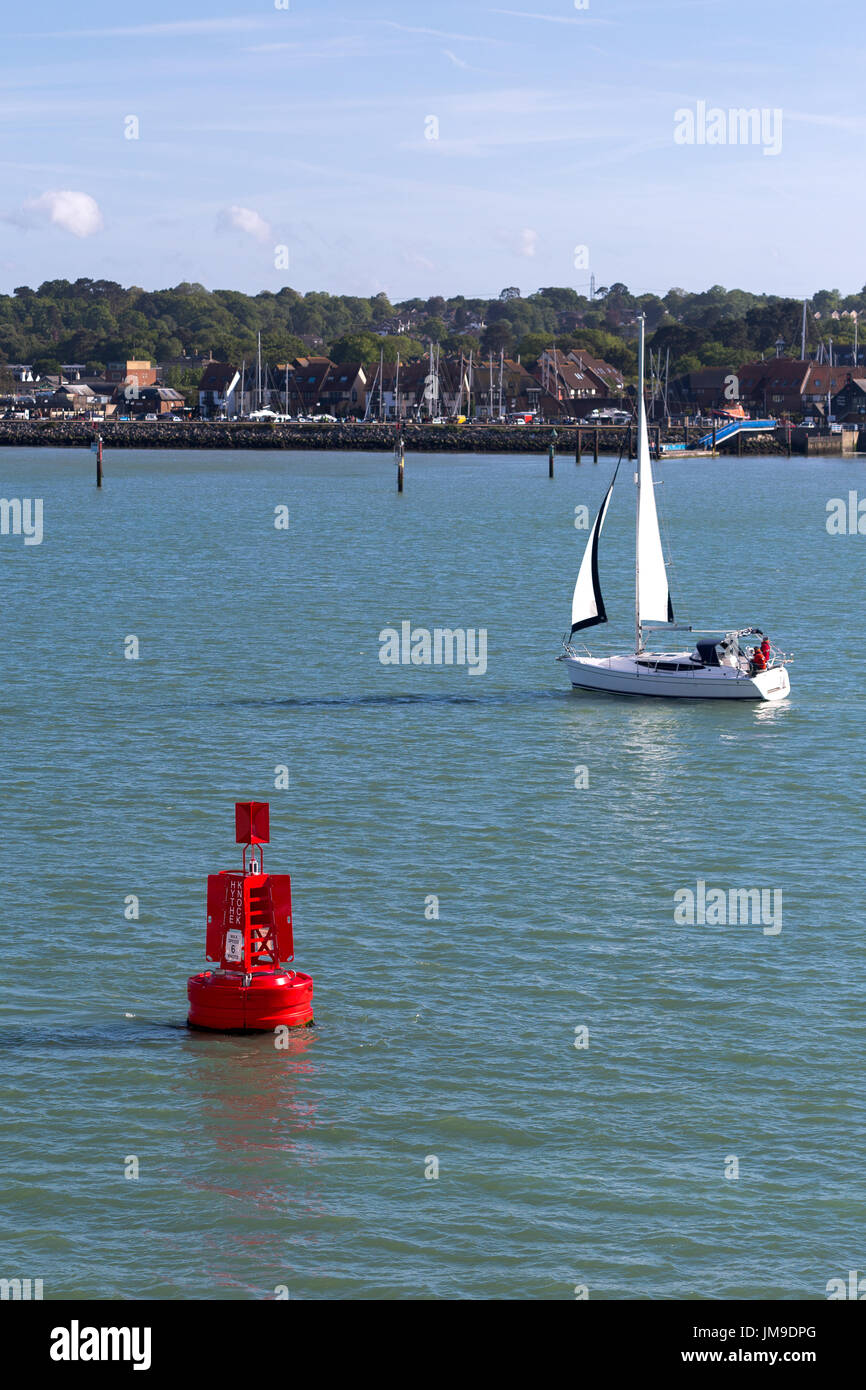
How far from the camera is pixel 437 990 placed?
2877 cm

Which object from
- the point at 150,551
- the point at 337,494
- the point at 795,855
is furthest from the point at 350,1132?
the point at 337,494

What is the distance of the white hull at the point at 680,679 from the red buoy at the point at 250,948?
30.6 m

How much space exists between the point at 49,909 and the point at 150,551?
262ft

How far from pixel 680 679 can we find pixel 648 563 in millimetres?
5589

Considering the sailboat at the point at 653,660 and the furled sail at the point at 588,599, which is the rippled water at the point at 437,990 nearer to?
the sailboat at the point at 653,660

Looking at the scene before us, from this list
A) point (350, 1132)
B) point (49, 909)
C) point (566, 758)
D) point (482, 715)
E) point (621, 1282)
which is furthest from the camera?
point (482, 715)

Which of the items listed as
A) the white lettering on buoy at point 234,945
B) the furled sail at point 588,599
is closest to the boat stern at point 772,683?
the furled sail at point 588,599

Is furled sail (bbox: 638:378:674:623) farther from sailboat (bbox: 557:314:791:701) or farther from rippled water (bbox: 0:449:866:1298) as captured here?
rippled water (bbox: 0:449:866:1298)

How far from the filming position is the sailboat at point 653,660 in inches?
2174

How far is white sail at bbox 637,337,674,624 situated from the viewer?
192 feet

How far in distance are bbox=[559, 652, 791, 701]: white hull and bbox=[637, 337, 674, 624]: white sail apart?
254cm

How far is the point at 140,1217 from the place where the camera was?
21.4 metres

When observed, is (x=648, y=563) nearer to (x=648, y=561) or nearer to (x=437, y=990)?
(x=648, y=561)
